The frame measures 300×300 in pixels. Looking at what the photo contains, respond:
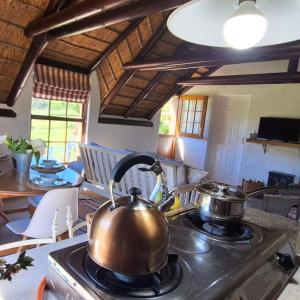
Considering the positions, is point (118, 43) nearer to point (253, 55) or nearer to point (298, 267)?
point (253, 55)

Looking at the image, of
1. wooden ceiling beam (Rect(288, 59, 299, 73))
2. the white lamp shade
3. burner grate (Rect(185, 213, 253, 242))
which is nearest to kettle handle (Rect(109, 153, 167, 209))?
burner grate (Rect(185, 213, 253, 242))

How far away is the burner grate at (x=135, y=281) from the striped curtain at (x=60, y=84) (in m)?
4.21

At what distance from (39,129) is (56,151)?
1.66ft

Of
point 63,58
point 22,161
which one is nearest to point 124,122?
point 63,58

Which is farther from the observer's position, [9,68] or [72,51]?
[72,51]

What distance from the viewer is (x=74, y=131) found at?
524 cm

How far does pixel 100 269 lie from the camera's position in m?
0.73

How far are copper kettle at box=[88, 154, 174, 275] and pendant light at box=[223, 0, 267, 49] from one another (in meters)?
0.55

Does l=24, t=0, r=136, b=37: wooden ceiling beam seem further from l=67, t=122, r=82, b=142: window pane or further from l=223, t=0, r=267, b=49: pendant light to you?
l=67, t=122, r=82, b=142: window pane

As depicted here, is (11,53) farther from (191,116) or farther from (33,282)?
(191,116)

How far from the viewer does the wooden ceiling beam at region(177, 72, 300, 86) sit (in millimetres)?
4812

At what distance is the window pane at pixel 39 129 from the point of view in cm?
465

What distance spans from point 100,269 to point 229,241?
0.49 m

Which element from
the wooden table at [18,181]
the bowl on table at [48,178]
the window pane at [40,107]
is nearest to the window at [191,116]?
the window pane at [40,107]
